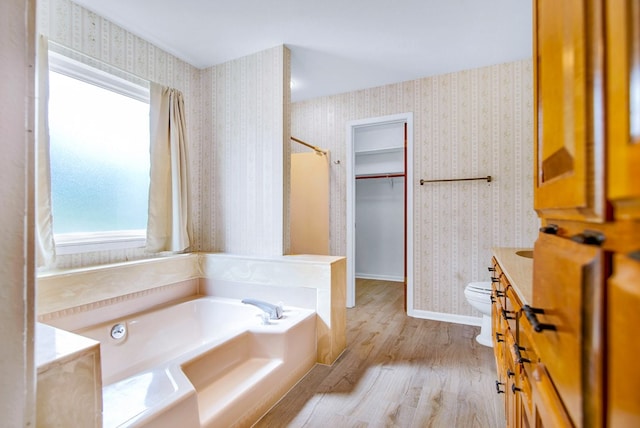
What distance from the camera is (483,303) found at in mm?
2248

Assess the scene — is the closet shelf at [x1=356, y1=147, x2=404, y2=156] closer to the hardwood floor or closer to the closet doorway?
the closet doorway

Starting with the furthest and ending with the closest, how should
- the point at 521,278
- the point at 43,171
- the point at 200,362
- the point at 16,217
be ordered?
the point at 43,171 < the point at 200,362 < the point at 521,278 < the point at 16,217

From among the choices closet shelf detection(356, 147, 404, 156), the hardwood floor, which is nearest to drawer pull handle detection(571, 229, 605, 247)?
the hardwood floor

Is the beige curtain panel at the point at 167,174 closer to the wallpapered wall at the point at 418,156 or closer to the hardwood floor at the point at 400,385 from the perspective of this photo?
the wallpapered wall at the point at 418,156

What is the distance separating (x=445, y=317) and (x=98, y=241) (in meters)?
3.10

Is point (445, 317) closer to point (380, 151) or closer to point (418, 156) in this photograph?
point (418, 156)

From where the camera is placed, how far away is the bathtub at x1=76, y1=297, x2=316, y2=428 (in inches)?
44.1

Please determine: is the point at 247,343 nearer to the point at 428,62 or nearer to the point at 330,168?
Answer: the point at 330,168

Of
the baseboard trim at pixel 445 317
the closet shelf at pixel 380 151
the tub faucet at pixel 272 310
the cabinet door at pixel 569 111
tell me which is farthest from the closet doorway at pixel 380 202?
the cabinet door at pixel 569 111

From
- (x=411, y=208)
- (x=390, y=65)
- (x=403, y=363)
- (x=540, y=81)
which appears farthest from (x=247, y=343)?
(x=390, y=65)

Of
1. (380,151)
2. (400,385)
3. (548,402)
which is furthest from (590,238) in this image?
(380,151)

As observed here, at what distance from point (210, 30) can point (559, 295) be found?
2.63 metres

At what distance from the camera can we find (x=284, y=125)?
2.39 metres

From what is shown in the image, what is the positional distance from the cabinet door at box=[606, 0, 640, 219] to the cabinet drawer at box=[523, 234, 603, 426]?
9cm
